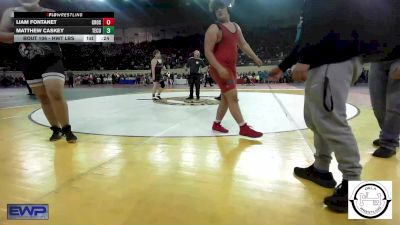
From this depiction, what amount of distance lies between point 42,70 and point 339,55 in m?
2.78

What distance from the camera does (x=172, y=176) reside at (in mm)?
2123

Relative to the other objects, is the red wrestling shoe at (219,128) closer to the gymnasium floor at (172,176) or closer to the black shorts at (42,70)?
the gymnasium floor at (172,176)

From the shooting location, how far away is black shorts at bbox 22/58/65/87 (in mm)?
3111

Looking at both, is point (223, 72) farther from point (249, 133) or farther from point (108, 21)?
point (108, 21)

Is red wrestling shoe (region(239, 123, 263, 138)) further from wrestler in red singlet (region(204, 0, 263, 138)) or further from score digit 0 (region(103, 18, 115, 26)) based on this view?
score digit 0 (region(103, 18, 115, 26))

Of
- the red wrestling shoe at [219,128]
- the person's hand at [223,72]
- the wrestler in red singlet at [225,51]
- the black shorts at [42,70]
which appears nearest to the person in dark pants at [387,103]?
the wrestler in red singlet at [225,51]

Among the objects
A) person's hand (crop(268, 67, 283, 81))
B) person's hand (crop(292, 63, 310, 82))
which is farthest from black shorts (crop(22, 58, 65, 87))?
person's hand (crop(292, 63, 310, 82))

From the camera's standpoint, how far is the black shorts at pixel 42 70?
3.11m

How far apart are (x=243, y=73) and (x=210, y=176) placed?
17.7 meters

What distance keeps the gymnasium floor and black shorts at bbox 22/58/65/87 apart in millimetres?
669

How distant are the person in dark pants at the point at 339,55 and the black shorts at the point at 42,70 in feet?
8.00
